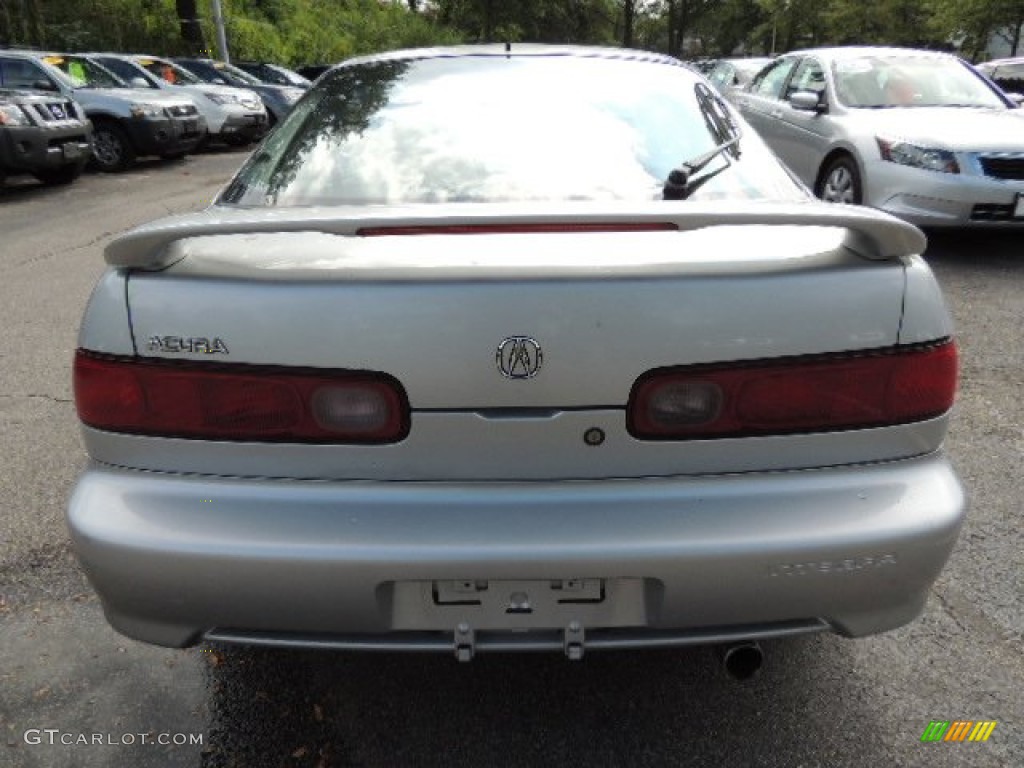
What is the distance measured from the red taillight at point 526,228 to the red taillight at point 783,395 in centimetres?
30

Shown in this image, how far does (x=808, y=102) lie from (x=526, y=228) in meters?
6.22

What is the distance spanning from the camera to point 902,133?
6379 mm

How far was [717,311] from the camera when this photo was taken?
1610 millimetres

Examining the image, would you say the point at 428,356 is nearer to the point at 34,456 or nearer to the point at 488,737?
the point at 488,737

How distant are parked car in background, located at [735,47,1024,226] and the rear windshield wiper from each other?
4653mm

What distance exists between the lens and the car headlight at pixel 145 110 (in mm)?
12250

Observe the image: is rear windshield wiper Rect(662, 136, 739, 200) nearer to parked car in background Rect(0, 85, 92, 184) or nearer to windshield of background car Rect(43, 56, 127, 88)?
parked car in background Rect(0, 85, 92, 184)

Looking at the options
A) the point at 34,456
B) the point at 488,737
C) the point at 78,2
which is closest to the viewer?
the point at 488,737

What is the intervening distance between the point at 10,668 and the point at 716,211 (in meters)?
2.17

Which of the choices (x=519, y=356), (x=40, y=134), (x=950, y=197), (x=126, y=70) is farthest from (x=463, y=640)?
(x=126, y=70)

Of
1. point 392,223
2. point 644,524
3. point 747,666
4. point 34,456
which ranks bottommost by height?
point 34,456

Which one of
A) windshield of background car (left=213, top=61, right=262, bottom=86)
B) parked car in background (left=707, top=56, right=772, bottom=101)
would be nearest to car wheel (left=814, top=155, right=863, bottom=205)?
parked car in background (left=707, top=56, right=772, bottom=101)

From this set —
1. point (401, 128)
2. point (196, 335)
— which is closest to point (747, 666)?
point (196, 335)

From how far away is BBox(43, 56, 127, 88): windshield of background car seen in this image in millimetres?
12348
